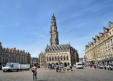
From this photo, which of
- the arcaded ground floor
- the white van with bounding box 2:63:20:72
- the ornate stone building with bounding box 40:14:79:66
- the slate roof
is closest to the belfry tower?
the ornate stone building with bounding box 40:14:79:66

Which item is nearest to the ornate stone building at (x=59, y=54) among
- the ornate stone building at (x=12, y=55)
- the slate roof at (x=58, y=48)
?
Result: the slate roof at (x=58, y=48)

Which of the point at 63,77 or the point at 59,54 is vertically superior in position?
the point at 59,54

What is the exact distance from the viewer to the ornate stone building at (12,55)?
9360cm

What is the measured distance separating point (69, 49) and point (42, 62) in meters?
39.2

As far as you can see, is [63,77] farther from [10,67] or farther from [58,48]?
[58,48]

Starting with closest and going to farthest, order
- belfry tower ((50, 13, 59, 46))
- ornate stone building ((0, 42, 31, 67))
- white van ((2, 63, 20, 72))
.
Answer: white van ((2, 63, 20, 72)) → ornate stone building ((0, 42, 31, 67)) → belfry tower ((50, 13, 59, 46))

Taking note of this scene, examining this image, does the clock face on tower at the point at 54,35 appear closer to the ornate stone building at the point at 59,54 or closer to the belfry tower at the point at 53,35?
the belfry tower at the point at 53,35

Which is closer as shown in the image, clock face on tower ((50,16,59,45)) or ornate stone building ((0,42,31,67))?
ornate stone building ((0,42,31,67))

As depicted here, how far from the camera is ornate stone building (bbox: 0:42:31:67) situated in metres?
93.6

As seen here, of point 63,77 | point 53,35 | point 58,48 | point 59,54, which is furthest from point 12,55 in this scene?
point 63,77

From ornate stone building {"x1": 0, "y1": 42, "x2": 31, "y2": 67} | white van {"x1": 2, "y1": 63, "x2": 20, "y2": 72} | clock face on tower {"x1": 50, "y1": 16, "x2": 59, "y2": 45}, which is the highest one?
clock face on tower {"x1": 50, "y1": 16, "x2": 59, "y2": 45}

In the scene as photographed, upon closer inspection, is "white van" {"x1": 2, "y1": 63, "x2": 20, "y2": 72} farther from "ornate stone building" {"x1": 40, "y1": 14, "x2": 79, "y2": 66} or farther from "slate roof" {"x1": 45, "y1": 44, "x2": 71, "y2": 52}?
"slate roof" {"x1": 45, "y1": 44, "x2": 71, "y2": 52}

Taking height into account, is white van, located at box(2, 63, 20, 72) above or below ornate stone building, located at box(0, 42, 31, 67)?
below

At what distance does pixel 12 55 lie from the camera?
348 feet
